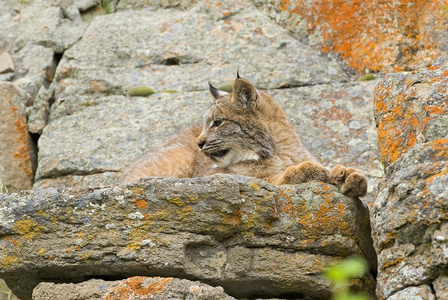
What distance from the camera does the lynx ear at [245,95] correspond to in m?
6.73

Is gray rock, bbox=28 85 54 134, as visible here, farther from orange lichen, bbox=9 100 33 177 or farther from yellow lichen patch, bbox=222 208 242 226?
yellow lichen patch, bbox=222 208 242 226

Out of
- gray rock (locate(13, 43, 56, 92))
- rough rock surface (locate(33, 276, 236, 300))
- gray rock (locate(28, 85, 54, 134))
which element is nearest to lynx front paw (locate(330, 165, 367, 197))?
rough rock surface (locate(33, 276, 236, 300))

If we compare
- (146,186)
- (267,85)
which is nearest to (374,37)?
(267,85)

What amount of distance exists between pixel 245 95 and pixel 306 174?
1.58 meters

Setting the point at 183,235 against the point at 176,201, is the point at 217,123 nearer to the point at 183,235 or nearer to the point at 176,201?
the point at 176,201

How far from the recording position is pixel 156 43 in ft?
28.8

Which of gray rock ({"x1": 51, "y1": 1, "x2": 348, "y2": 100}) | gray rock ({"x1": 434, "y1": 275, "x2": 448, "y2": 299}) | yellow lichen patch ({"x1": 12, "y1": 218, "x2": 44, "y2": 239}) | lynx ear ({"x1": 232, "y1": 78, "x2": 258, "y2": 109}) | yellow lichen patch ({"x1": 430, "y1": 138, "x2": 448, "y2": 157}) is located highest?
yellow lichen patch ({"x1": 430, "y1": 138, "x2": 448, "y2": 157})

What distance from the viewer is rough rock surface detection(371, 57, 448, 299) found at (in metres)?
3.90

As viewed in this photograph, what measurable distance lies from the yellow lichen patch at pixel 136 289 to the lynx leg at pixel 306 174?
152 cm

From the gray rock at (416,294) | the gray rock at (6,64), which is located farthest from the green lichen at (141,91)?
the gray rock at (416,294)

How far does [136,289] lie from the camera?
14.4 ft

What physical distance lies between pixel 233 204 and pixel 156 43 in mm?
4437

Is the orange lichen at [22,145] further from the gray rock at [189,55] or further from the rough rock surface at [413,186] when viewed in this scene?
the rough rock surface at [413,186]

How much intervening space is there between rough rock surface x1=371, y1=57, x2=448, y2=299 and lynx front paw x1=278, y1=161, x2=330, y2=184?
2.22 ft
